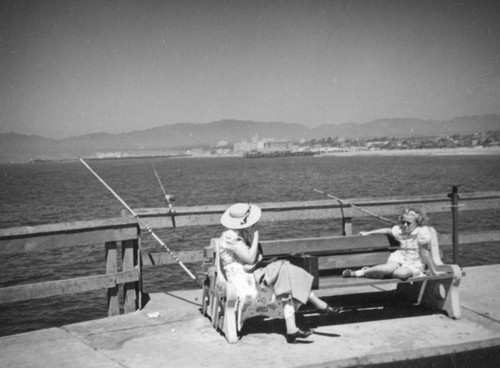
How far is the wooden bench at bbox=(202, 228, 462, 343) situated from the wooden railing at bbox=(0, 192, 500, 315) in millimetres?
782

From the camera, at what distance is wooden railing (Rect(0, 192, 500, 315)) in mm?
5569

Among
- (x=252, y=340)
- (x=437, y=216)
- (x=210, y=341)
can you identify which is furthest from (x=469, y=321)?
(x=437, y=216)

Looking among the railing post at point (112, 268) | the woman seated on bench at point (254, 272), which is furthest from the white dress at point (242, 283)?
the railing post at point (112, 268)

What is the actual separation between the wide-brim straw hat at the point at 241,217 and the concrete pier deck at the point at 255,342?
1.08 m

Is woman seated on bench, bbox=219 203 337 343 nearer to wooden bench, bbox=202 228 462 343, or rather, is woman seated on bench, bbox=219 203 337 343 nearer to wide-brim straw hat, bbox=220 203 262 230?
wide-brim straw hat, bbox=220 203 262 230

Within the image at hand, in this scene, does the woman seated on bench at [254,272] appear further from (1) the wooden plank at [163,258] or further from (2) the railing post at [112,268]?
(2) the railing post at [112,268]

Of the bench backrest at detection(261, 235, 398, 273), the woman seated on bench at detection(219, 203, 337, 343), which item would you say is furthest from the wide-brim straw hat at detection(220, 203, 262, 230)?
the bench backrest at detection(261, 235, 398, 273)

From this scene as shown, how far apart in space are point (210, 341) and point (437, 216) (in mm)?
27455

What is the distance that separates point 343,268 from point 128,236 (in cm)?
238

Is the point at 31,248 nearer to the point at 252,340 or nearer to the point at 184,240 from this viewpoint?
the point at 252,340

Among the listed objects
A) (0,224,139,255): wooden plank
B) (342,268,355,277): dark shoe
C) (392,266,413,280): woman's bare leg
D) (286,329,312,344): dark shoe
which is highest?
(0,224,139,255): wooden plank

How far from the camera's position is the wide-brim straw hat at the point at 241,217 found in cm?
526

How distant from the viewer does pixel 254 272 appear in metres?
5.38

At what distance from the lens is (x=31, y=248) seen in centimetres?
561
